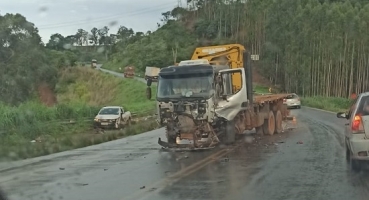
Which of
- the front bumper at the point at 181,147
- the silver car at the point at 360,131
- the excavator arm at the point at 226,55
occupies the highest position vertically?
the excavator arm at the point at 226,55

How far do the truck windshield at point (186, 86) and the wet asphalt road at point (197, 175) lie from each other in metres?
1.76

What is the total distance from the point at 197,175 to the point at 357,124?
10.8 feet

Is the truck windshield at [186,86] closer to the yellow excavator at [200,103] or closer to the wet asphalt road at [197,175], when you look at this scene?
the yellow excavator at [200,103]

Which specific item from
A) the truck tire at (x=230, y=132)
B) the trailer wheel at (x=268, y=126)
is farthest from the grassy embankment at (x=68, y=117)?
the trailer wheel at (x=268, y=126)

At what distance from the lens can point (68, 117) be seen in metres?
37.2

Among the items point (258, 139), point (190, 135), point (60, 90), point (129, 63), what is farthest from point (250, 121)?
point (129, 63)

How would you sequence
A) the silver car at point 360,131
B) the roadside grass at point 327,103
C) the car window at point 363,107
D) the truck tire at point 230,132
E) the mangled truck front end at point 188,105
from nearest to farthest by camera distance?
the silver car at point 360,131, the car window at point 363,107, the mangled truck front end at point 188,105, the truck tire at point 230,132, the roadside grass at point 327,103

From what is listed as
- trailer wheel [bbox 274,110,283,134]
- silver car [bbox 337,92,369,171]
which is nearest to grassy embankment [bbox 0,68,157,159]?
trailer wheel [bbox 274,110,283,134]

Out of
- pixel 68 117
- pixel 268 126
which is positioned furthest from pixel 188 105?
pixel 68 117

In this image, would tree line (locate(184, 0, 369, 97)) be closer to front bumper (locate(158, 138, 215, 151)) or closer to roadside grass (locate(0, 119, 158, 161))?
roadside grass (locate(0, 119, 158, 161))

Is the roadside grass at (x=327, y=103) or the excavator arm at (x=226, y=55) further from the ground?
the excavator arm at (x=226, y=55)

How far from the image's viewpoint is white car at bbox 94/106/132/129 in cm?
3672

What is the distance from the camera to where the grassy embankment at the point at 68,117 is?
22672mm

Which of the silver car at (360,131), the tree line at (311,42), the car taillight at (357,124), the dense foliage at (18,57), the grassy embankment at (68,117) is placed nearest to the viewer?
the silver car at (360,131)
